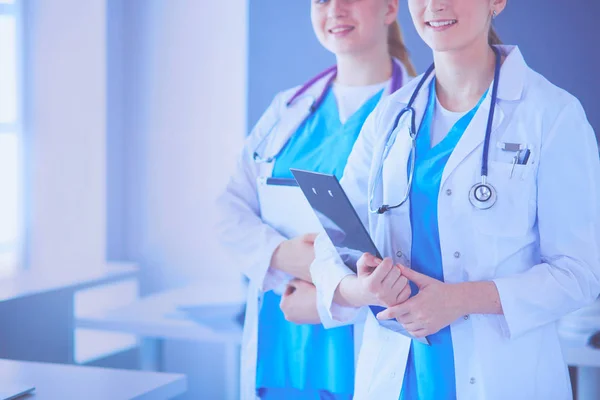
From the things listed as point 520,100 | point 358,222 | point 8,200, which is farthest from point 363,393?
point 8,200

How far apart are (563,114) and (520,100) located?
0.31 feet

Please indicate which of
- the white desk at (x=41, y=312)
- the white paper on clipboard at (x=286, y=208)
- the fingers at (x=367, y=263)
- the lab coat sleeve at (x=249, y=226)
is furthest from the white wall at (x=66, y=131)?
the fingers at (x=367, y=263)

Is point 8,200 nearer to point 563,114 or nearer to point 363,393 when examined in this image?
point 363,393

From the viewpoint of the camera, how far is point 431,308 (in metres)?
1.22

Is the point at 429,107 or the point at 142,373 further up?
the point at 429,107

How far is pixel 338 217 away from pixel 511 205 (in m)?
0.30

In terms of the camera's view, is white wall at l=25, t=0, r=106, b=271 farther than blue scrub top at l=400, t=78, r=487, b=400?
Yes

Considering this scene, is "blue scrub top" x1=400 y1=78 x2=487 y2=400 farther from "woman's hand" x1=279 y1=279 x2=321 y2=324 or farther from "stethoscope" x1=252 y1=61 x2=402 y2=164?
"stethoscope" x1=252 y1=61 x2=402 y2=164

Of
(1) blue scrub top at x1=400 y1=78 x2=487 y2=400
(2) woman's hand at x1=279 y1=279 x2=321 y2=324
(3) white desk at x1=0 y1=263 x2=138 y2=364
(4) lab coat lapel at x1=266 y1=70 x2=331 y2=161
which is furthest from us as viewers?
(3) white desk at x1=0 y1=263 x2=138 y2=364

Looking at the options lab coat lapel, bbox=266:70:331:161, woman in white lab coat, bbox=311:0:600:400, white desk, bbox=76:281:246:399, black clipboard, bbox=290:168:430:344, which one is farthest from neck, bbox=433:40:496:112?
white desk, bbox=76:281:246:399

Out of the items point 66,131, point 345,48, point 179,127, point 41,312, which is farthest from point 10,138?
point 345,48

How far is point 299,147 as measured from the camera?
6.19 feet

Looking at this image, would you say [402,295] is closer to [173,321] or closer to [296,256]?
[296,256]

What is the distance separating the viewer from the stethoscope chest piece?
4.17 feet
